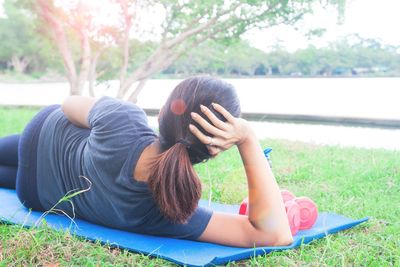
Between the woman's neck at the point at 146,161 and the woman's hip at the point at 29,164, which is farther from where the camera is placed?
the woman's hip at the point at 29,164

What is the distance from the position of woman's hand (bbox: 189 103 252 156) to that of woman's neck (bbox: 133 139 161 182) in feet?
0.70

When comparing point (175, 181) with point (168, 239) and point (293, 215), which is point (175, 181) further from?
point (293, 215)

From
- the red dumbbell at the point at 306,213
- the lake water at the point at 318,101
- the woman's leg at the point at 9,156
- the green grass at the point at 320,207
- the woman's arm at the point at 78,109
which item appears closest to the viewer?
the green grass at the point at 320,207

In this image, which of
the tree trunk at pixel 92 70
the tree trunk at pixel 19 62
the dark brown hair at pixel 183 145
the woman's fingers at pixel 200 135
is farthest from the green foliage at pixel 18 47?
the woman's fingers at pixel 200 135

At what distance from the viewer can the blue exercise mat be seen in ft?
5.57

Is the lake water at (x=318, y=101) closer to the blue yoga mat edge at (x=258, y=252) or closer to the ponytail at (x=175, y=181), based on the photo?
the blue yoga mat edge at (x=258, y=252)

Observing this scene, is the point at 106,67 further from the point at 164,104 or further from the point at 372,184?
the point at 164,104

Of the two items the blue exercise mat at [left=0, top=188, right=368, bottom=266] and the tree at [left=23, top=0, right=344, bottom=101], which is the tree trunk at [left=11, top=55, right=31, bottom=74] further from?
the blue exercise mat at [left=0, top=188, right=368, bottom=266]

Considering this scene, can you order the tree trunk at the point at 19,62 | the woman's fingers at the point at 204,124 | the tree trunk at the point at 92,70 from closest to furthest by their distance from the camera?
the woman's fingers at the point at 204,124 → the tree trunk at the point at 92,70 → the tree trunk at the point at 19,62

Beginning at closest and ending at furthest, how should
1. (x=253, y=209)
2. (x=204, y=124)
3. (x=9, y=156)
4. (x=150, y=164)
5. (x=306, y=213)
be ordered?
1. (x=204, y=124)
2. (x=150, y=164)
3. (x=253, y=209)
4. (x=306, y=213)
5. (x=9, y=156)

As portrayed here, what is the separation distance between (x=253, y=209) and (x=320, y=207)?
3.31 ft

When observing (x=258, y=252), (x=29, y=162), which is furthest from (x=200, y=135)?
(x=29, y=162)

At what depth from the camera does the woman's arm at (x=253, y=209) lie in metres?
1.61

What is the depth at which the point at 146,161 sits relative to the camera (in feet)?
5.40
